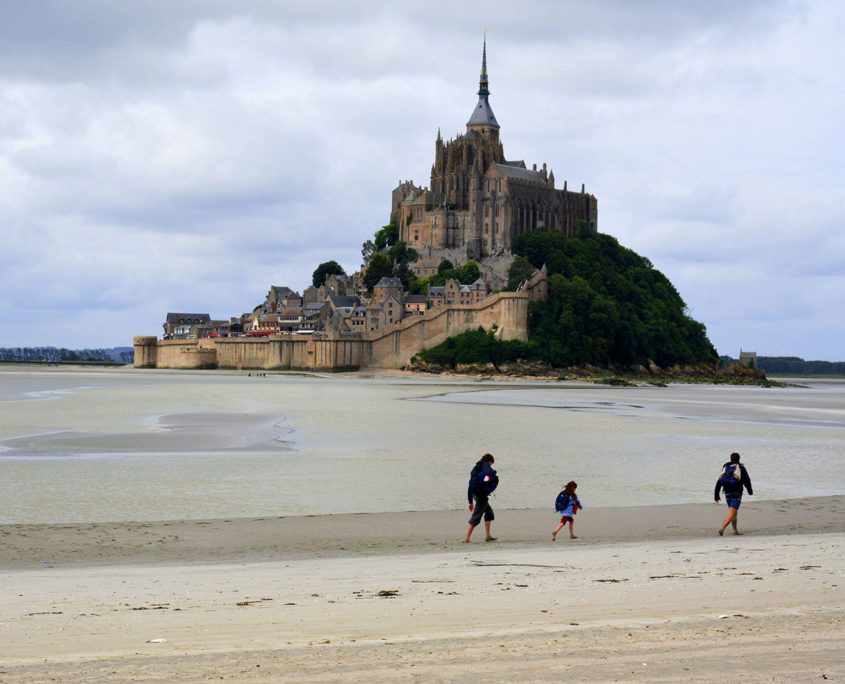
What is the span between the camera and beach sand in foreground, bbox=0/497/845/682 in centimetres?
697

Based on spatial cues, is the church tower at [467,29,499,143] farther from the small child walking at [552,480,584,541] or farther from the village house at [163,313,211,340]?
the small child walking at [552,480,584,541]

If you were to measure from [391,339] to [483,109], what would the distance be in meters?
37.0

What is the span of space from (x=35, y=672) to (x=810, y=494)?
56.3ft

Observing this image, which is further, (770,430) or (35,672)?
(770,430)

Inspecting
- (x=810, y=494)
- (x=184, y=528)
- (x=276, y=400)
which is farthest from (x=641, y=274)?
(x=184, y=528)

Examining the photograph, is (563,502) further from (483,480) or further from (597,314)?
(597,314)

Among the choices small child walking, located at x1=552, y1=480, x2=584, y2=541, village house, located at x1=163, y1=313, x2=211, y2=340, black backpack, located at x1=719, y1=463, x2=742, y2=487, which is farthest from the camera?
village house, located at x1=163, y1=313, x2=211, y2=340

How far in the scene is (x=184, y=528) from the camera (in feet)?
49.8

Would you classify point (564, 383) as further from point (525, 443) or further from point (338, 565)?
point (338, 565)

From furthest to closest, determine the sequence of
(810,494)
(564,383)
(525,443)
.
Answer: (564,383), (525,443), (810,494)

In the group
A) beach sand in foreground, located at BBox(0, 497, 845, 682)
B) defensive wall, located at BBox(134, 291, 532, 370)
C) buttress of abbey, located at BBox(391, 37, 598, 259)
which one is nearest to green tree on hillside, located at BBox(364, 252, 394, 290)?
buttress of abbey, located at BBox(391, 37, 598, 259)

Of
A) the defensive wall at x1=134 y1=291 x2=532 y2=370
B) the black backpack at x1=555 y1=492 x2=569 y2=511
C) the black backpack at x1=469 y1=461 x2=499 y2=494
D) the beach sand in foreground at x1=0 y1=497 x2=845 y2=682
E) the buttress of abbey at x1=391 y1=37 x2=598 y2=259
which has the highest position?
the buttress of abbey at x1=391 y1=37 x2=598 y2=259

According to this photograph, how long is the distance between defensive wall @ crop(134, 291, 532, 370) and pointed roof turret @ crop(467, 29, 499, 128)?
30699 millimetres

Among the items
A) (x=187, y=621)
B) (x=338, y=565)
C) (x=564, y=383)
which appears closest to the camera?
(x=187, y=621)
